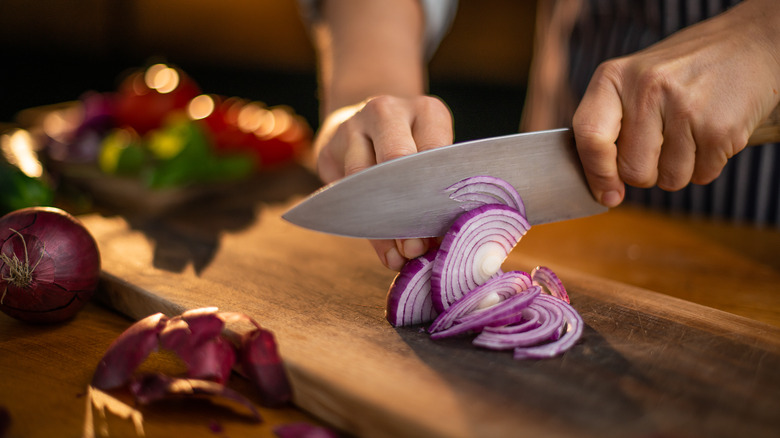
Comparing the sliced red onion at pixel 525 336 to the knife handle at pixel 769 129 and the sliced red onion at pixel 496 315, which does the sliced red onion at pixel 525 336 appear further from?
the knife handle at pixel 769 129

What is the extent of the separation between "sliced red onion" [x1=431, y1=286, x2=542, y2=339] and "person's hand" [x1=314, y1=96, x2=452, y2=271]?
18 centimetres

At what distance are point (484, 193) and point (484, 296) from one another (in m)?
0.23

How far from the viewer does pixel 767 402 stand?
0.94m

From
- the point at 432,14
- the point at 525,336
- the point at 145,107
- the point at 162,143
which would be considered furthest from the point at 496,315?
the point at 145,107

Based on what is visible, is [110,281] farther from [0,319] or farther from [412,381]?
[412,381]

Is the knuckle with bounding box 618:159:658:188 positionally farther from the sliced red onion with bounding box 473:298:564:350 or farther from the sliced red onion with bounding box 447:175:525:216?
the sliced red onion with bounding box 473:298:564:350

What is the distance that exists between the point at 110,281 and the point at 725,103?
1370mm

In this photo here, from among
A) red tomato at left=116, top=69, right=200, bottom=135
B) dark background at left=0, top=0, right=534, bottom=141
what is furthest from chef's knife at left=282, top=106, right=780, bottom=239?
dark background at left=0, top=0, right=534, bottom=141

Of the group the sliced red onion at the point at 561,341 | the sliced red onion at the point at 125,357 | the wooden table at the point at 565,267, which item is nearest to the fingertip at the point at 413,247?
the sliced red onion at the point at 561,341

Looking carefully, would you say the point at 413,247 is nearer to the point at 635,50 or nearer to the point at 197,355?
the point at 197,355

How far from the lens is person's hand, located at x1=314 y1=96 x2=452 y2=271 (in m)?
1.23

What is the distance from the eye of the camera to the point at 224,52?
5793 millimetres

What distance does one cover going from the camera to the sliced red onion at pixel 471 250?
1.17 m

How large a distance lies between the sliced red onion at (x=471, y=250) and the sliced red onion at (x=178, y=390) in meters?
0.42
